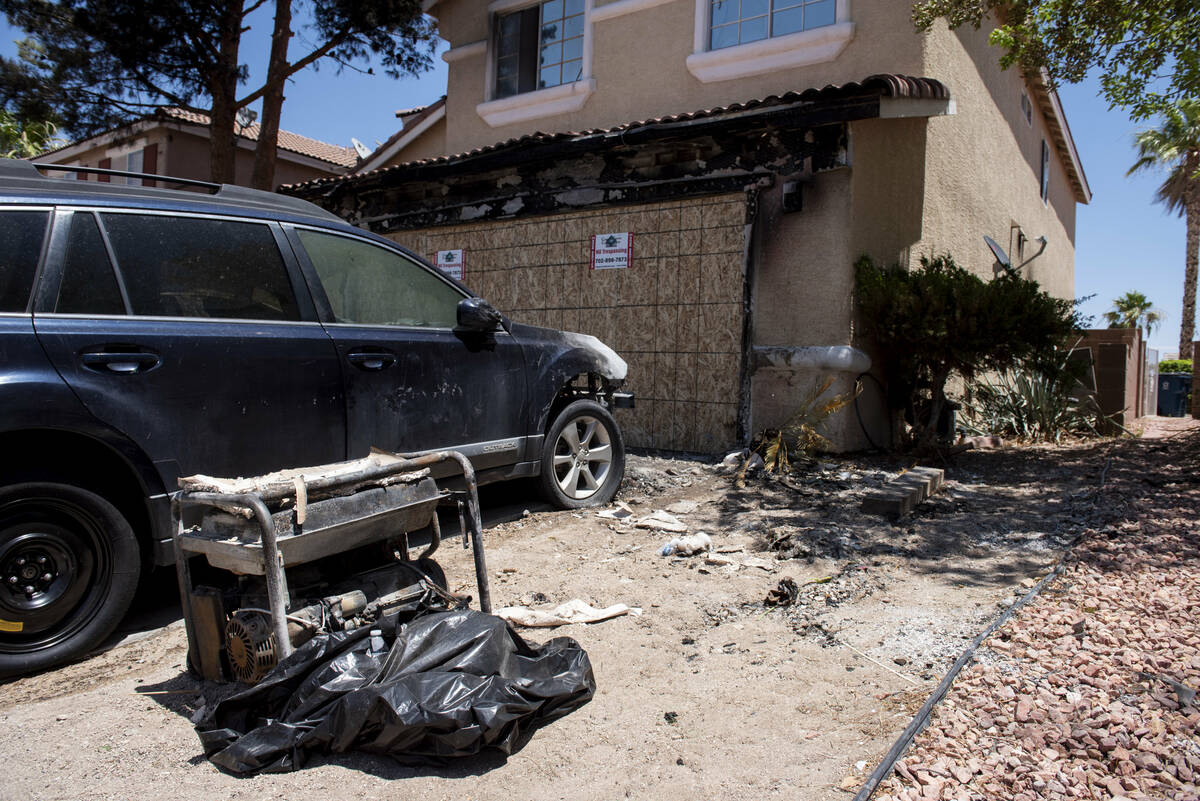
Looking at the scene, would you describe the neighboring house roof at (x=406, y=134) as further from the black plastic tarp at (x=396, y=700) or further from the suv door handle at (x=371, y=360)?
the black plastic tarp at (x=396, y=700)

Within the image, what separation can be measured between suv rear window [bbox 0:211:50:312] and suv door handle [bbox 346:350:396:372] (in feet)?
4.44

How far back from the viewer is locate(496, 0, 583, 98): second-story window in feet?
35.9

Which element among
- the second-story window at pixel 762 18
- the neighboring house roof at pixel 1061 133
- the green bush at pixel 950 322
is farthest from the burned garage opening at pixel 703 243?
the neighboring house roof at pixel 1061 133

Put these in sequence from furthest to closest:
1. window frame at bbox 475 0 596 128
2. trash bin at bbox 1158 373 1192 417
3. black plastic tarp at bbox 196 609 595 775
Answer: trash bin at bbox 1158 373 1192 417, window frame at bbox 475 0 596 128, black plastic tarp at bbox 196 609 595 775

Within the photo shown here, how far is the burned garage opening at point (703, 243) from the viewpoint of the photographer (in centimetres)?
737

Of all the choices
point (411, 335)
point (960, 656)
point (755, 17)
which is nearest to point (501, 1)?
point (755, 17)

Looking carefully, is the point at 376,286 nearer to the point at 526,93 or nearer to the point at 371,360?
the point at 371,360

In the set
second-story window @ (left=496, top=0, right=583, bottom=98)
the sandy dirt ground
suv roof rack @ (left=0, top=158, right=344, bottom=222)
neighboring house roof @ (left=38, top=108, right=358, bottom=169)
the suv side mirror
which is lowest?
the sandy dirt ground

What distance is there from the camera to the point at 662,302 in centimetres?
820

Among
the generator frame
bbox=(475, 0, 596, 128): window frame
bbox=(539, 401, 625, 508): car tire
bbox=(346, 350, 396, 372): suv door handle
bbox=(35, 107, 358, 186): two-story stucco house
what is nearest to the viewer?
the generator frame

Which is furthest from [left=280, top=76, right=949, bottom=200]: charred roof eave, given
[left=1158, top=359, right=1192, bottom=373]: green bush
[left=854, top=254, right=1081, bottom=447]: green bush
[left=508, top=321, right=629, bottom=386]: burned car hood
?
[left=1158, top=359, right=1192, bottom=373]: green bush

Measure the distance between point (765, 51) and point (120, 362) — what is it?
305 inches

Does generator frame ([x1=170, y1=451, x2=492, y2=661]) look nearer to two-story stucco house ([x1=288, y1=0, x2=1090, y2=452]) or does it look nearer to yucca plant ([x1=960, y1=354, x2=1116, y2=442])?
two-story stucco house ([x1=288, y1=0, x2=1090, y2=452])

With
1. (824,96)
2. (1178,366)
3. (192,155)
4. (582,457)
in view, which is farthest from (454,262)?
(1178,366)
